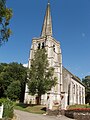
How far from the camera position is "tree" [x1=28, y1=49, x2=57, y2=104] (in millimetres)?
37000

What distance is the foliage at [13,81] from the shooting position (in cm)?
4919

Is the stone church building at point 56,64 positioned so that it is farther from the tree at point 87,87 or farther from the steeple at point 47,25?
the tree at point 87,87

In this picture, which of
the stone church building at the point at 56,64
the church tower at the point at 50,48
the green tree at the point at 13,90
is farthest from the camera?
the stone church building at the point at 56,64

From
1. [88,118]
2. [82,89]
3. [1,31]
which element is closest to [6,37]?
[1,31]

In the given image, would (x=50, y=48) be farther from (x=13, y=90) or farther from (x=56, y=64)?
(x=13, y=90)

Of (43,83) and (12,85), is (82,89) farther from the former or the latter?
(43,83)

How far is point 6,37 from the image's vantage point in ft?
48.0

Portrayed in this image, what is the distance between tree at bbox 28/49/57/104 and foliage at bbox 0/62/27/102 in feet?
37.0

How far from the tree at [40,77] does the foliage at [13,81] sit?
37.0 feet

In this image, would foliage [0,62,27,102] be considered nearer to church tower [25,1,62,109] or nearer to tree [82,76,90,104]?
church tower [25,1,62,109]

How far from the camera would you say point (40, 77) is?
3762 centimetres

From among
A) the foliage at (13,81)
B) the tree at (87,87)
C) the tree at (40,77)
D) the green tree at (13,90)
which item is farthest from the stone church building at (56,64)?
the tree at (40,77)

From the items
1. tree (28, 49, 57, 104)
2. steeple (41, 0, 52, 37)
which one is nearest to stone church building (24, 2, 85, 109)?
steeple (41, 0, 52, 37)

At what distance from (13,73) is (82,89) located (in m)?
32.6
